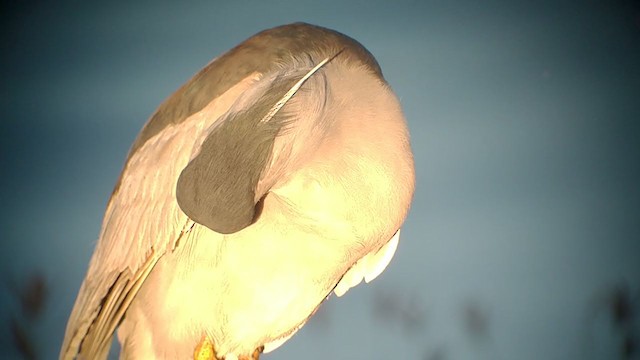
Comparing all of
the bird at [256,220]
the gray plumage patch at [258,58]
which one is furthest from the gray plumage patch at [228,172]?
the gray plumage patch at [258,58]

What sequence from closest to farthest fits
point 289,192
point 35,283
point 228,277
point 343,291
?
point 289,192 → point 228,277 → point 35,283 → point 343,291

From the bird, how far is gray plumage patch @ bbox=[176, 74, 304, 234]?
0.15 m

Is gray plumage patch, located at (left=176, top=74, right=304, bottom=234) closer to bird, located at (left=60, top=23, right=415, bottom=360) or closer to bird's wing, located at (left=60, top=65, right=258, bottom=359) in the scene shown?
bird, located at (left=60, top=23, right=415, bottom=360)

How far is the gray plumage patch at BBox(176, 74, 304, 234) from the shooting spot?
0.62 meters

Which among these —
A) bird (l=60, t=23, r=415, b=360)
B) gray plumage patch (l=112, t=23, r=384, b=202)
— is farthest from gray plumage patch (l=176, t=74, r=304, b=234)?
gray plumage patch (l=112, t=23, r=384, b=202)

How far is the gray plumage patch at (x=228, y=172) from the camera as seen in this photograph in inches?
24.5

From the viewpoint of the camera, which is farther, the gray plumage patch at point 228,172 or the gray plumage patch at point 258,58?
the gray plumage patch at point 258,58

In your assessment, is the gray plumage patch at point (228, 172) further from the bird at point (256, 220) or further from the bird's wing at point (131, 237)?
the bird's wing at point (131, 237)

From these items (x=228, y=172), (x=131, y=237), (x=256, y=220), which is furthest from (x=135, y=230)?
(x=228, y=172)

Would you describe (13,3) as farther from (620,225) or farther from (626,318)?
(626,318)

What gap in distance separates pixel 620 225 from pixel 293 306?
96 centimetres

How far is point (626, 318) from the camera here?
5.34 feet

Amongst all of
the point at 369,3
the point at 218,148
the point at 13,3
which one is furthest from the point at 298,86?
the point at 13,3

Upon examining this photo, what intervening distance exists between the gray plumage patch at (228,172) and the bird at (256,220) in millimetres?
145
